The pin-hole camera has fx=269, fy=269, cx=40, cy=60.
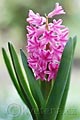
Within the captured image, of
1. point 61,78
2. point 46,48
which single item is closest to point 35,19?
point 46,48

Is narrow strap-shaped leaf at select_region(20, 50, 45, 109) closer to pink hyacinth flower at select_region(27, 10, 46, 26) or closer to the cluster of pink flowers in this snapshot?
the cluster of pink flowers

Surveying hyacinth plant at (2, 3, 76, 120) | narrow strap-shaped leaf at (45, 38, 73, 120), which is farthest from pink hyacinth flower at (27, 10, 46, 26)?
narrow strap-shaped leaf at (45, 38, 73, 120)

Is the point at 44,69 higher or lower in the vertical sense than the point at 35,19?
lower

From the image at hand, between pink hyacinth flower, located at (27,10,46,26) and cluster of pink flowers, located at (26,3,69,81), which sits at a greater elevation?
pink hyacinth flower, located at (27,10,46,26)

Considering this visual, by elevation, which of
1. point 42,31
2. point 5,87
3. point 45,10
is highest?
point 45,10

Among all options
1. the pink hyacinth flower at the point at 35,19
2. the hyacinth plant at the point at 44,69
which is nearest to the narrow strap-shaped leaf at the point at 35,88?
the hyacinth plant at the point at 44,69

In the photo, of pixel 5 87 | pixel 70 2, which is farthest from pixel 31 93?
pixel 70 2

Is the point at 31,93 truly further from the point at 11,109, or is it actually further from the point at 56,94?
the point at 11,109

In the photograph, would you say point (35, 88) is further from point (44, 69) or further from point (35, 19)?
point (35, 19)
